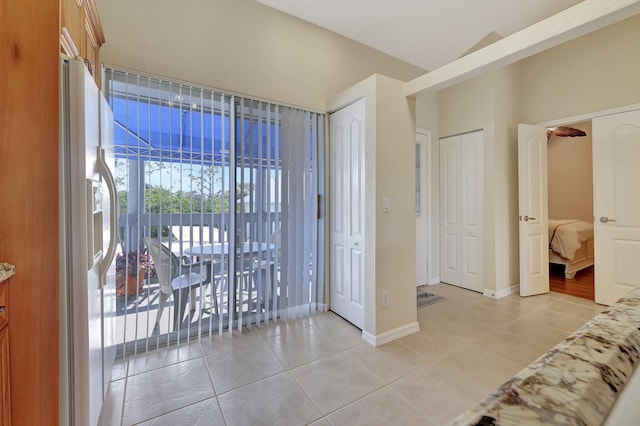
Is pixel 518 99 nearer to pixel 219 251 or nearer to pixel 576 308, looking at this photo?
Answer: pixel 576 308

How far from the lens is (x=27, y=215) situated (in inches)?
42.3

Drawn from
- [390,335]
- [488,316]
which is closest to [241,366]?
[390,335]

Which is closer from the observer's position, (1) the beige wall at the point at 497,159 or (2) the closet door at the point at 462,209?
(1) the beige wall at the point at 497,159

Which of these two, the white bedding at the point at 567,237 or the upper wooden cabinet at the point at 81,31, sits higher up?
the upper wooden cabinet at the point at 81,31

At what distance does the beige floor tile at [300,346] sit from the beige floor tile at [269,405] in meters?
0.25

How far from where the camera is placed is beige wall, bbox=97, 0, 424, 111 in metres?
2.06

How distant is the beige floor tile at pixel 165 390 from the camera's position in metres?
1.60

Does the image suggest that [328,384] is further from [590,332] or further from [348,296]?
[590,332]

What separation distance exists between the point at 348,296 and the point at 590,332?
2313 mm

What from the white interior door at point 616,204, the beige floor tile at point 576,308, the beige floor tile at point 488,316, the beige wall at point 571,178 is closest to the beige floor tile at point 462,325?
the beige floor tile at point 488,316

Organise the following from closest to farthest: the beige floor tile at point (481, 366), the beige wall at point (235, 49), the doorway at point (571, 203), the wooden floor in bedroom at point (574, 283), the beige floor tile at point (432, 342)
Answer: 1. the beige floor tile at point (481, 366)
2. the beige wall at point (235, 49)
3. the beige floor tile at point (432, 342)
4. the wooden floor in bedroom at point (574, 283)
5. the doorway at point (571, 203)

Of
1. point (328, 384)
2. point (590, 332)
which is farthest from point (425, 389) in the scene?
point (590, 332)

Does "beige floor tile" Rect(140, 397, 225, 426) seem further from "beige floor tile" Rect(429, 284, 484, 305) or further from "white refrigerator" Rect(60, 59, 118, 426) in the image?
"beige floor tile" Rect(429, 284, 484, 305)

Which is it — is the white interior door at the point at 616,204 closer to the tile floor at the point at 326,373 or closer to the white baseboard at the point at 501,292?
the tile floor at the point at 326,373
